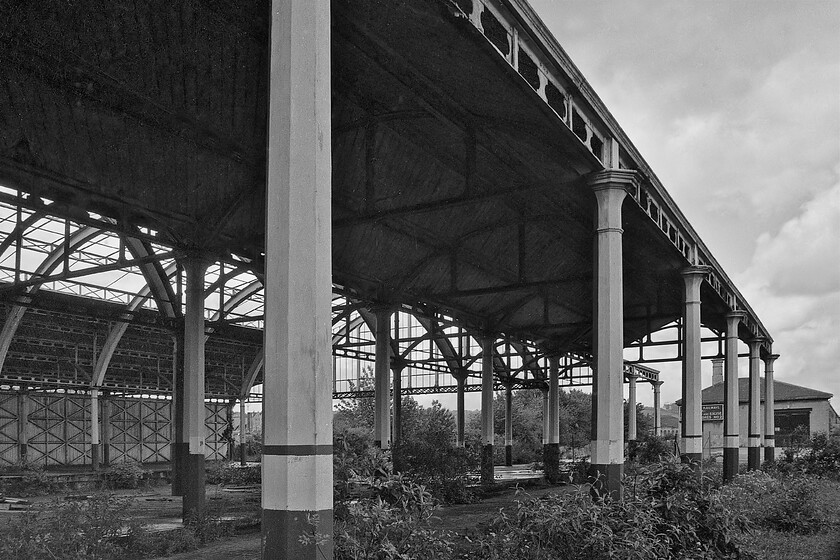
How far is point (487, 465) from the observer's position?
92.9ft

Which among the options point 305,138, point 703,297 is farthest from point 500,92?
point 703,297

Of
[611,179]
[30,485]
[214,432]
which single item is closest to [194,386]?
[611,179]

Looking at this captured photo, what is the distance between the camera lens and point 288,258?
Result: 21.3 ft

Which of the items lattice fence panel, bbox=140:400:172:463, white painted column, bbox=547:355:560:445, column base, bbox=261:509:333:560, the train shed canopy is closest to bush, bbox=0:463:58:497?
the train shed canopy

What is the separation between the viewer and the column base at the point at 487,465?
27.7 meters

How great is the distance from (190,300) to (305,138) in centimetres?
1117

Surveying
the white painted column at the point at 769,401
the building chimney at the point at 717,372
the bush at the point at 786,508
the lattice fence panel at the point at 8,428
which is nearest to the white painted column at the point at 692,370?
the bush at the point at 786,508

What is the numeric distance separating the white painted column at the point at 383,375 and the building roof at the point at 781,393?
39684 mm

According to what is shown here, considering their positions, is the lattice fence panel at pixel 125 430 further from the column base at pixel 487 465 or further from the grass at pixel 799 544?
the grass at pixel 799 544

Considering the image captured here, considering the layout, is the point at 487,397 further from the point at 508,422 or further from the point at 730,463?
the point at 508,422

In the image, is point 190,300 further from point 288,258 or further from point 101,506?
point 288,258

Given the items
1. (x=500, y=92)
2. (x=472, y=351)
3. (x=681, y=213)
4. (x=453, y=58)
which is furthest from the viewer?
(x=472, y=351)

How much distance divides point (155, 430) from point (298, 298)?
3971cm

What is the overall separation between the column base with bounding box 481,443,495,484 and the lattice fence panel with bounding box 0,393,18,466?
21.6m
